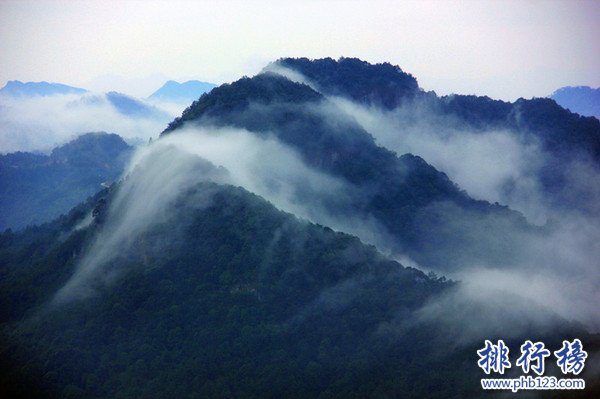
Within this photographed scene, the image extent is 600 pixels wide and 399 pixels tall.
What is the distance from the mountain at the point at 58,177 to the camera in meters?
147

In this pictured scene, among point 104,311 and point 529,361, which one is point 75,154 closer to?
point 104,311

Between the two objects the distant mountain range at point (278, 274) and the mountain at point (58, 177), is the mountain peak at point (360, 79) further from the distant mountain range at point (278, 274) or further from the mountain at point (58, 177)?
the mountain at point (58, 177)

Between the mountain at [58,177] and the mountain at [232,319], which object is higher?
the mountain at [58,177]

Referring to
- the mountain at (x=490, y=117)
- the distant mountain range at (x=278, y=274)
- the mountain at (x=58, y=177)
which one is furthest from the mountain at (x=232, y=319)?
the mountain at (x=58, y=177)

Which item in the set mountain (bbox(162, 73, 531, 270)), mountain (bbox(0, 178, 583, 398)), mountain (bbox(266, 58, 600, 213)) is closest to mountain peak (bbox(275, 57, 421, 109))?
mountain (bbox(266, 58, 600, 213))

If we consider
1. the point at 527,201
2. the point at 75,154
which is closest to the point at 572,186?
the point at 527,201

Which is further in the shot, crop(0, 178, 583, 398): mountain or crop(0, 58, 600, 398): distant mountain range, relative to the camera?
crop(0, 58, 600, 398): distant mountain range

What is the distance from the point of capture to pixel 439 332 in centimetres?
5556

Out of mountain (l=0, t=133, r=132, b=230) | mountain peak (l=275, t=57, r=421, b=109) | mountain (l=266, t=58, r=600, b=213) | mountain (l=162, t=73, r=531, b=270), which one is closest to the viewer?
mountain (l=162, t=73, r=531, b=270)

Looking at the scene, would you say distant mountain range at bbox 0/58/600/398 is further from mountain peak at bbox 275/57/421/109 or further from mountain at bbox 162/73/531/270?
mountain peak at bbox 275/57/421/109

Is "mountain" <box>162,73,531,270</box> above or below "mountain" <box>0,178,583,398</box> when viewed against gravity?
above

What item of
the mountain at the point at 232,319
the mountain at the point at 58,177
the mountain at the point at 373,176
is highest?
the mountain at the point at 58,177

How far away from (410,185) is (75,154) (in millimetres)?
105943

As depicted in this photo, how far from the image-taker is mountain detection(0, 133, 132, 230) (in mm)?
147250
